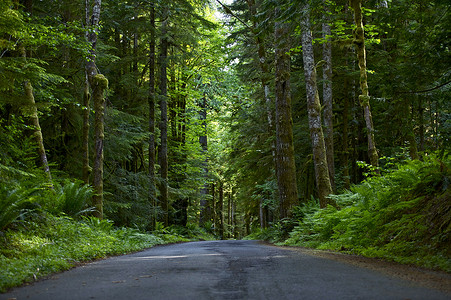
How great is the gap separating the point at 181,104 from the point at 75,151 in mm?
15686

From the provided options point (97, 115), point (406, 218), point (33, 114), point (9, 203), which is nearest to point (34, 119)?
point (33, 114)

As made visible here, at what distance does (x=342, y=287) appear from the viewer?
13.1 feet

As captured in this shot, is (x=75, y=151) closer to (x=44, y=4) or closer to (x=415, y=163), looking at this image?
(x=44, y=4)

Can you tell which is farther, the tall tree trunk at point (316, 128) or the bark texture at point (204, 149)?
the bark texture at point (204, 149)

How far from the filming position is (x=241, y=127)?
2408 centimetres

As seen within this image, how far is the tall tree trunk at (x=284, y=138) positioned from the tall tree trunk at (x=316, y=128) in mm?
934

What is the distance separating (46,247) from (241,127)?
1774 centimetres

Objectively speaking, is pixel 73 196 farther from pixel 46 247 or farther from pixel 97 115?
pixel 46 247

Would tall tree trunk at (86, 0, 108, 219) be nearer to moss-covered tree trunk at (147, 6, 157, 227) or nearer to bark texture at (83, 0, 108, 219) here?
bark texture at (83, 0, 108, 219)

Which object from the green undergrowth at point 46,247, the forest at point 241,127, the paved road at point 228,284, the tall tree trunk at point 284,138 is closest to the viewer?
the paved road at point 228,284

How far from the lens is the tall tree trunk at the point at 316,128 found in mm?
13945

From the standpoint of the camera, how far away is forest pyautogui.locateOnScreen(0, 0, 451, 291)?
760cm

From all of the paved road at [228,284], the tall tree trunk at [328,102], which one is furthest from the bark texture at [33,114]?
the tall tree trunk at [328,102]

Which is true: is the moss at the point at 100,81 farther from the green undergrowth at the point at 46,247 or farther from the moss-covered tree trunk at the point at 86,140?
the green undergrowth at the point at 46,247
